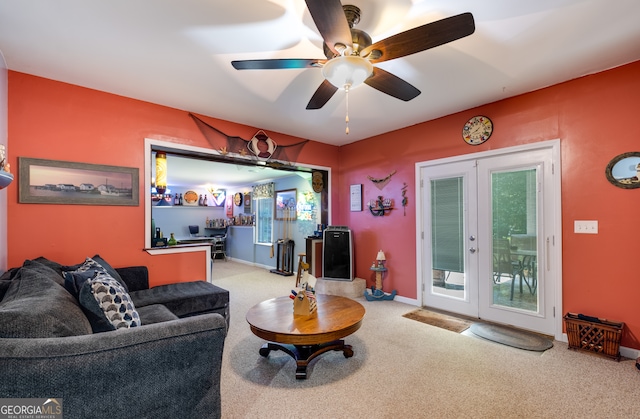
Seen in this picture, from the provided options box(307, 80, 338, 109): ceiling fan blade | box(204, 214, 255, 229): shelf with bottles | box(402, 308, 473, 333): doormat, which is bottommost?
box(402, 308, 473, 333): doormat

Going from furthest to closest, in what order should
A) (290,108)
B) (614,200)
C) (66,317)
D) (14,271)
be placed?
1. (290,108)
2. (614,200)
3. (14,271)
4. (66,317)

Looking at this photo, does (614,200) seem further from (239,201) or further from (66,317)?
(239,201)

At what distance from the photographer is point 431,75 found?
2.64 m

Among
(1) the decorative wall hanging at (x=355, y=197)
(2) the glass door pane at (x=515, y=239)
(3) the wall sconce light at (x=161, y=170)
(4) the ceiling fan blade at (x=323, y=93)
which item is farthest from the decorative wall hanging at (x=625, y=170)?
(3) the wall sconce light at (x=161, y=170)

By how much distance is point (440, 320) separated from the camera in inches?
137

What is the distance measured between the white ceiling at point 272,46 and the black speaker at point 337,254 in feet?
6.90

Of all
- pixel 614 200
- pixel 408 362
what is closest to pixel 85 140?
pixel 408 362

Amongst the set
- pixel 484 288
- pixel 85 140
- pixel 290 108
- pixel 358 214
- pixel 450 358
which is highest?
pixel 290 108

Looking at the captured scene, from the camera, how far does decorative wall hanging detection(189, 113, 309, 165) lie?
371 centimetres

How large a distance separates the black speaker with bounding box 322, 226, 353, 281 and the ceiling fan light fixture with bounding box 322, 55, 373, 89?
3.01 metres

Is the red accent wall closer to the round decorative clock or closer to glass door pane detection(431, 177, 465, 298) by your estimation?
the round decorative clock

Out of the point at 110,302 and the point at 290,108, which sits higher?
the point at 290,108

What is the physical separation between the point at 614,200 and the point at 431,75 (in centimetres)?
198

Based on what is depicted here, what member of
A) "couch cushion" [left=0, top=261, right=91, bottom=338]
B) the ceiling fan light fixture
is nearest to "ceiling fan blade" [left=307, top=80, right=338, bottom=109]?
the ceiling fan light fixture
